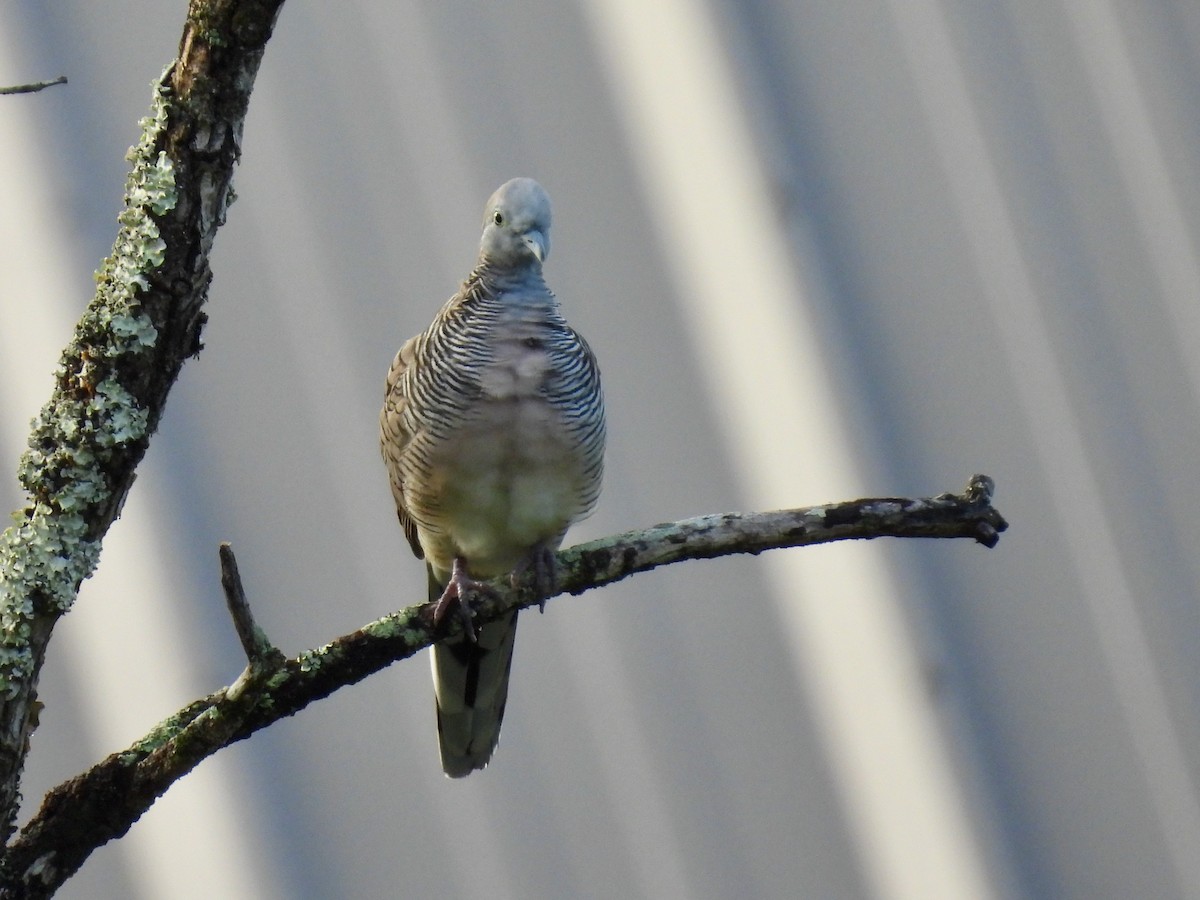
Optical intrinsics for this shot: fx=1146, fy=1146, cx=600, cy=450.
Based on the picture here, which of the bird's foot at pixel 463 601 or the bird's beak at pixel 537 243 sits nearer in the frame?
the bird's foot at pixel 463 601

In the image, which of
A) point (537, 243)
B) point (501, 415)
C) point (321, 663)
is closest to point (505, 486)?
point (501, 415)

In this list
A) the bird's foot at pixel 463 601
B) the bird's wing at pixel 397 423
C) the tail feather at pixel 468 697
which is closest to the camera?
the bird's foot at pixel 463 601

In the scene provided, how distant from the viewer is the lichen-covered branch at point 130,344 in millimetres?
1171

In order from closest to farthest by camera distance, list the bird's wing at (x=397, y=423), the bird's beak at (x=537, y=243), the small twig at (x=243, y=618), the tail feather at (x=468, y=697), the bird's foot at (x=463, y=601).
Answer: the small twig at (x=243, y=618), the bird's foot at (x=463, y=601), the bird's beak at (x=537, y=243), the bird's wing at (x=397, y=423), the tail feather at (x=468, y=697)

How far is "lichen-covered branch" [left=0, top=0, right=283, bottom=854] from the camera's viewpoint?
3.84ft

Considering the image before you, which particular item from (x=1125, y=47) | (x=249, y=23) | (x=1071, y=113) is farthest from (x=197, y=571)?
(x=1125, y=47)

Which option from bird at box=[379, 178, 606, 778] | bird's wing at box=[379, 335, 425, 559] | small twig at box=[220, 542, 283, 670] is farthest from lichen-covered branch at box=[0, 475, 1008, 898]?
bird's wing at box=[379, 335, 425, 559]

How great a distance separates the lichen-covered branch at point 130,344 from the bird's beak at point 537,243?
60 cm

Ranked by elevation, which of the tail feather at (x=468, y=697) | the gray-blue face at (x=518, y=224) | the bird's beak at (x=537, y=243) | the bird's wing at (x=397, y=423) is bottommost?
the tail feather at (x=468, y=697)

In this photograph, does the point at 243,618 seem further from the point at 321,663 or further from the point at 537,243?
the point at 537,243

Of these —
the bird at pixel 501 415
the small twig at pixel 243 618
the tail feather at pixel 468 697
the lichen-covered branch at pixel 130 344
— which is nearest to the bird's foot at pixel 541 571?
the bird at pixel 501 415

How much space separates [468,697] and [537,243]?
2.70 feet

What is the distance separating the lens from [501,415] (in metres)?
1.75

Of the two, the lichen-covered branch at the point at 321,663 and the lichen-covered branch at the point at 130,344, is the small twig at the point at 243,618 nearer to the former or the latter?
the lichen-covered branch at the point at 321,663
